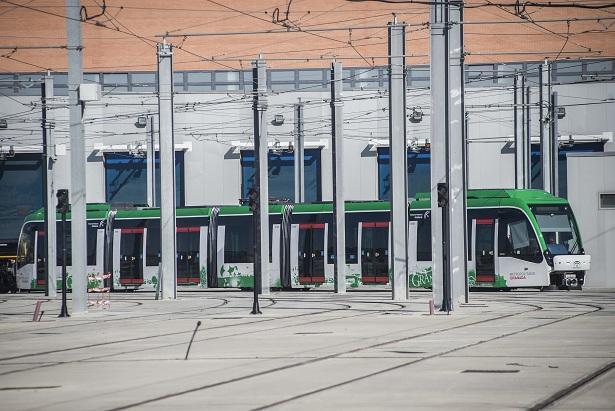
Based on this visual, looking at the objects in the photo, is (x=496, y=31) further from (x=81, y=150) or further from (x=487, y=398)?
(x=487, y=398)

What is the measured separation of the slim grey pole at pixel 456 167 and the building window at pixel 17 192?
42938 millimetres

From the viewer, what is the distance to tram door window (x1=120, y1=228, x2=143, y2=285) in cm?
5475

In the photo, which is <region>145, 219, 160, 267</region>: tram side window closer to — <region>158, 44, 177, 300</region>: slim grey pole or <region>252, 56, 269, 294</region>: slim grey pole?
<region>252, 56, 269, 294</region>: slim grey pole

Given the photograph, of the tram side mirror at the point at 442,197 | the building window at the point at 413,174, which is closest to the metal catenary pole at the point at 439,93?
the tram side mirror at the point at 442,197

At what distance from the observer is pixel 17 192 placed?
75.8m

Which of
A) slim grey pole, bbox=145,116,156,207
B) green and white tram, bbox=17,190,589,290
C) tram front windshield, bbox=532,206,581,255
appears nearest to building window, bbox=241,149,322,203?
slim grey pole, bbox=145,116,156,207

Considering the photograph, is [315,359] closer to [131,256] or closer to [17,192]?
[131,256]

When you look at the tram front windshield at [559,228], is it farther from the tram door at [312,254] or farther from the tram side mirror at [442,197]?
the tram side mirror at [442,197]

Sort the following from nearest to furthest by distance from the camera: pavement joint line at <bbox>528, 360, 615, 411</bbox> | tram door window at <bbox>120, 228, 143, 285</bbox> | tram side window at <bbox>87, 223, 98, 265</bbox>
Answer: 1. pavement joint line at <bbox>528, 360, 615, 411</bbox>
2. tram door window at <bbox>120, 228, 143, 285</bbox>
3. tram side window at <bbox>87, 223, 98, 265</bbox>

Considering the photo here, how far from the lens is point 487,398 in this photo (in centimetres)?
1463

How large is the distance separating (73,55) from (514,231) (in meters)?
18.9

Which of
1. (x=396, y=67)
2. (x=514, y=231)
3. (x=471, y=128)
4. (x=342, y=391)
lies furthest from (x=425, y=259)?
(x=342, y=391)

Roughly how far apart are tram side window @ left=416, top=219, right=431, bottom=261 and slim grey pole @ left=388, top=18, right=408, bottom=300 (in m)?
10.0

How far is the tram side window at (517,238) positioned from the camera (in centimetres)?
4834
